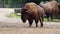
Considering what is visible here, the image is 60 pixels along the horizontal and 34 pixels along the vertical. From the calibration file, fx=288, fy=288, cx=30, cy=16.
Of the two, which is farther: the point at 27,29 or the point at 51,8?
the point at 51,8

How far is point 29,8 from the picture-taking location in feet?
53.1

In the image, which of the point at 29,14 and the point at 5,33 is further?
the point at 29,14

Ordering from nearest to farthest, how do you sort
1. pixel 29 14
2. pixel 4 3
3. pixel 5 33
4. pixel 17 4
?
1. pixel 5 33
2. pixel 29 14
3. pixel 17 4
4. pixel 4 3

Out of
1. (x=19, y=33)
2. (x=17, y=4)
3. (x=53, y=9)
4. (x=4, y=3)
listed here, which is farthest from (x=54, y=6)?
(x=4, y=3)

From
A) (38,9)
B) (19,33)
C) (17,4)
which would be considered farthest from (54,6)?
(17,4)

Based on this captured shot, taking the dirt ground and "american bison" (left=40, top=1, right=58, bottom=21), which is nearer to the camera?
the dirt ground

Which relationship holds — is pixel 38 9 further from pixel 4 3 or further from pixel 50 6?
pixel 4 3

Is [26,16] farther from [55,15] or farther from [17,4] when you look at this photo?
[17,4]

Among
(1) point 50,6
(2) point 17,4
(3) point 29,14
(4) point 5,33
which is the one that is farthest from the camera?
(2) point 17,4

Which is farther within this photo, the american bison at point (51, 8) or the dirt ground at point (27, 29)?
the american bison at point (51, 8)

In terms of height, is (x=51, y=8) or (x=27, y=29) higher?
(x=51, y=8)

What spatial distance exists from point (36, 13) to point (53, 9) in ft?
25.3

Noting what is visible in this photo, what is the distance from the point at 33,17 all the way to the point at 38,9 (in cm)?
68

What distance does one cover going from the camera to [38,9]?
653 inches
